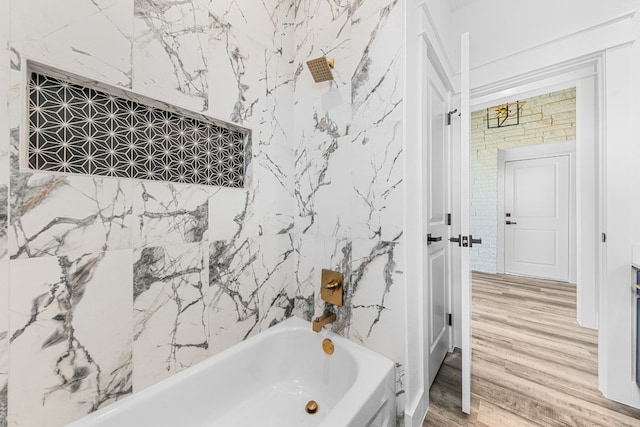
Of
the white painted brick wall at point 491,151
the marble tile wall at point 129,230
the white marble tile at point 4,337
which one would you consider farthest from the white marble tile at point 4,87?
the white painted brick wall at point 491,151

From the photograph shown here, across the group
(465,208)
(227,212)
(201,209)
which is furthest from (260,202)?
(465,208)

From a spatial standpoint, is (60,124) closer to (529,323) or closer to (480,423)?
(480,423)

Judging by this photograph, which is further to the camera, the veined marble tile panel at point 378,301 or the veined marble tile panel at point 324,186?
the veined marble tile panel at point 324,186

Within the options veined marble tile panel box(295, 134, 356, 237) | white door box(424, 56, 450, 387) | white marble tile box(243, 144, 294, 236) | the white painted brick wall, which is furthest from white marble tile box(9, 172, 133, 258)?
the white painted brick wall

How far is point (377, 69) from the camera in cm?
129

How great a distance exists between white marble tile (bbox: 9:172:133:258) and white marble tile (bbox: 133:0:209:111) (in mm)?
435

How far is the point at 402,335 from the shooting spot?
4.00ft

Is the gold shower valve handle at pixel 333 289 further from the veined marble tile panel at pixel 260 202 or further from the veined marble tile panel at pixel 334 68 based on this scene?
the veined marble tile panel at pixel 334 68

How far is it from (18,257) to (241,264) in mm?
797

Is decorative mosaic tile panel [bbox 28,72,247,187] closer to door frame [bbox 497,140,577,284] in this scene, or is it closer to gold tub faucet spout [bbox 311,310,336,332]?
gold tub faucet spout [bbox 311,310,336,332]

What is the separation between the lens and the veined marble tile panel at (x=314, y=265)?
4.69ft

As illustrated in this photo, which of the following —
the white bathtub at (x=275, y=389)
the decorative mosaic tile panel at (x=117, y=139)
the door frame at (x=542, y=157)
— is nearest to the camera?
the decorative mosaic tile panel at (x=117, y=139)

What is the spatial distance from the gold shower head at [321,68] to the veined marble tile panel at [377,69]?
13 centimetres

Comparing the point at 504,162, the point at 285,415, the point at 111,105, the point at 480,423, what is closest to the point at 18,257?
the point at 111,105
